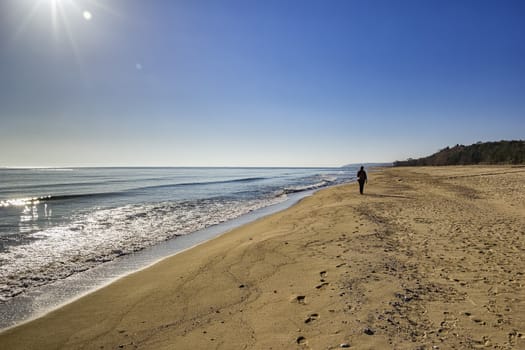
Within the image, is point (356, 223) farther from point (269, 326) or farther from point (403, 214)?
point (269, 326)

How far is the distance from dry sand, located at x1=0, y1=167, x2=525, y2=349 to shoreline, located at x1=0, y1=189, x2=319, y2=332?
0.40 metres

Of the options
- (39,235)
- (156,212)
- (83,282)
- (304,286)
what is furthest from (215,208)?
(304,286)

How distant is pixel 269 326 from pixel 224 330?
63 centimetres

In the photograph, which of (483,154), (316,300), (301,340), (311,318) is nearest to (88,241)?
(316,300)

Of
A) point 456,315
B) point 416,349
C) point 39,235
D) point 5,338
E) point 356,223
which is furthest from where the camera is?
point 39,235

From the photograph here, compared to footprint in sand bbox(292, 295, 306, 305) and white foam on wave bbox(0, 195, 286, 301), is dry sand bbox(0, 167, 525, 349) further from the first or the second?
white foam on wave bbox(0, 195, 286, 301)

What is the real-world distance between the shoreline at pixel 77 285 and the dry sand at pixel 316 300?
40 cm

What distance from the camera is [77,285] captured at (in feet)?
21.9

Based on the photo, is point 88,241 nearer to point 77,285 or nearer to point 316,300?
point 77,285

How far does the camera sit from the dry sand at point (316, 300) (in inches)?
146

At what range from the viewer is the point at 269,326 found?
4.04 meters

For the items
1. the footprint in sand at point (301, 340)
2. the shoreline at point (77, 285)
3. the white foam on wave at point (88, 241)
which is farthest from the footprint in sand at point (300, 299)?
the white foam on wave at point (88, 241)

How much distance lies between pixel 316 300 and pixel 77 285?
17.9ft

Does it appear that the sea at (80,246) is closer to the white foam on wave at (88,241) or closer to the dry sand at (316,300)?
the white foam on wave at (88,241)
